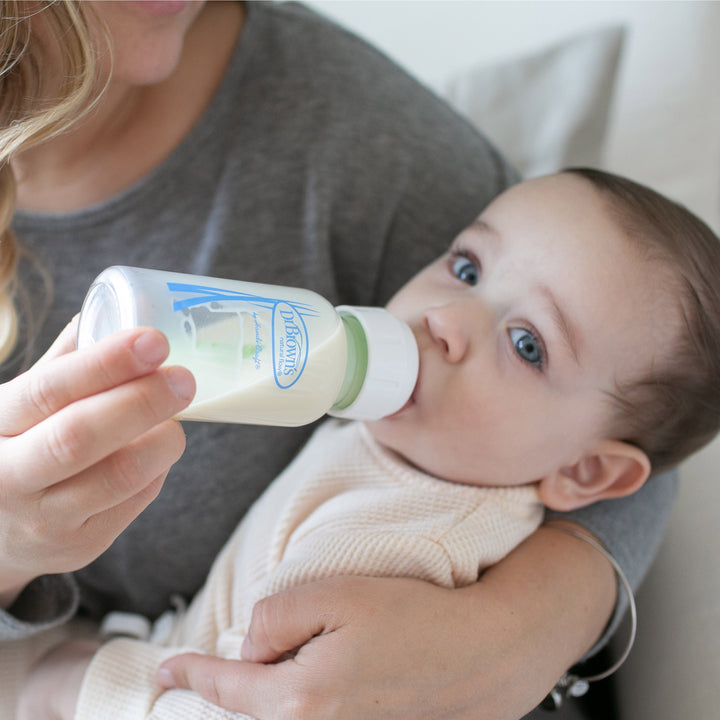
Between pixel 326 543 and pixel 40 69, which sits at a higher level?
pixel 40 69

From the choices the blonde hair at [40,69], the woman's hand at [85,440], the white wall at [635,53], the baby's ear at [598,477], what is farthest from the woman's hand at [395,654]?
the white wall at [635,53]

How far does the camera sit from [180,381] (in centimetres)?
54

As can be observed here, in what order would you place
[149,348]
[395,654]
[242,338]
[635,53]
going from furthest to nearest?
[635,53] → [395,654] → [242,338] → [149,348]

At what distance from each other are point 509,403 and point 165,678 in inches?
20.5

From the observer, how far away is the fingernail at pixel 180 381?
0.53 m

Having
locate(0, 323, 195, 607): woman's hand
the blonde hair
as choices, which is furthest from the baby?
the blonde hair

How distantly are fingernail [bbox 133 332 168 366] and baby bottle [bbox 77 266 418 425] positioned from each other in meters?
0.05

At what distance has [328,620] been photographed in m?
0.76

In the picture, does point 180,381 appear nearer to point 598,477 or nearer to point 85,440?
point 85,440

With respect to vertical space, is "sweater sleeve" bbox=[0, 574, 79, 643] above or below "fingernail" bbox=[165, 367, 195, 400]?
below

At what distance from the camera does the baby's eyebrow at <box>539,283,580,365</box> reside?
2.93ft

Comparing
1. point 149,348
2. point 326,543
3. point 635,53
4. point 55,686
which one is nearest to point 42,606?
point 55,686

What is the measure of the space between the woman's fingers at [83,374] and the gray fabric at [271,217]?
0.52 meters

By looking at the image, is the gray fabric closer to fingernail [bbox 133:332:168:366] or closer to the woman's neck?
the woman's neck
